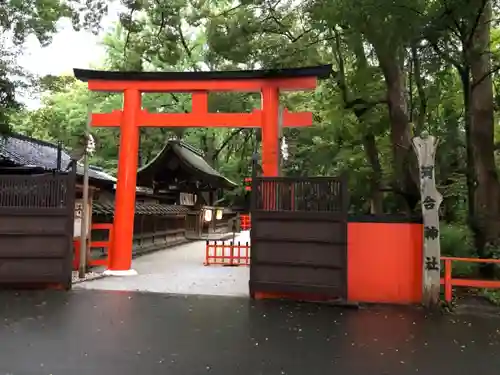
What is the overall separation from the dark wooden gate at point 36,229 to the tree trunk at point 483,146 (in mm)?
8708

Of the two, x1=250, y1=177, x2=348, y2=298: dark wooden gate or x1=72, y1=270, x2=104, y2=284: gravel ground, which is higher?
x1=250, y1=177, x2=348, y2=298: dark wooden gate

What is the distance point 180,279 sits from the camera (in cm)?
1114

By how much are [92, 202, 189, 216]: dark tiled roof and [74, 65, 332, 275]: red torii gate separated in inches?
141

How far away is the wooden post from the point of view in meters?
8.00

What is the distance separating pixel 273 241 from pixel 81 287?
14.0 ft

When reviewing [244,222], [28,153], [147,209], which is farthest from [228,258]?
[244,222]

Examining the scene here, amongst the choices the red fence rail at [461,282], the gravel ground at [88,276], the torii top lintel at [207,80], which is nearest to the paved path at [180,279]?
the gravel ground at [88,276]

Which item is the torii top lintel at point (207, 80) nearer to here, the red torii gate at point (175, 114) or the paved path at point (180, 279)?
the red torii gate at point (175, 114)

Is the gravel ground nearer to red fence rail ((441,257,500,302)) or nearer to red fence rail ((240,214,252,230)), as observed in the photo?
red fence rail ((441,257,500,302))

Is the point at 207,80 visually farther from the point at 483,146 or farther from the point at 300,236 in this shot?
the point at 483,146

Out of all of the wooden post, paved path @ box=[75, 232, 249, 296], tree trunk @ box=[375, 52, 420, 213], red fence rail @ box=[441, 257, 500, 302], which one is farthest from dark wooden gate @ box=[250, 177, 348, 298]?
tree trunk @ box=[375, 52, 420, 213]

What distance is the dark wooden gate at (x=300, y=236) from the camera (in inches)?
329

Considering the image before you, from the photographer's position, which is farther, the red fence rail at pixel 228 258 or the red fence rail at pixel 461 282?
the red fence rail at pixel 228 258

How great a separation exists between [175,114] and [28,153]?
690 centimetres
